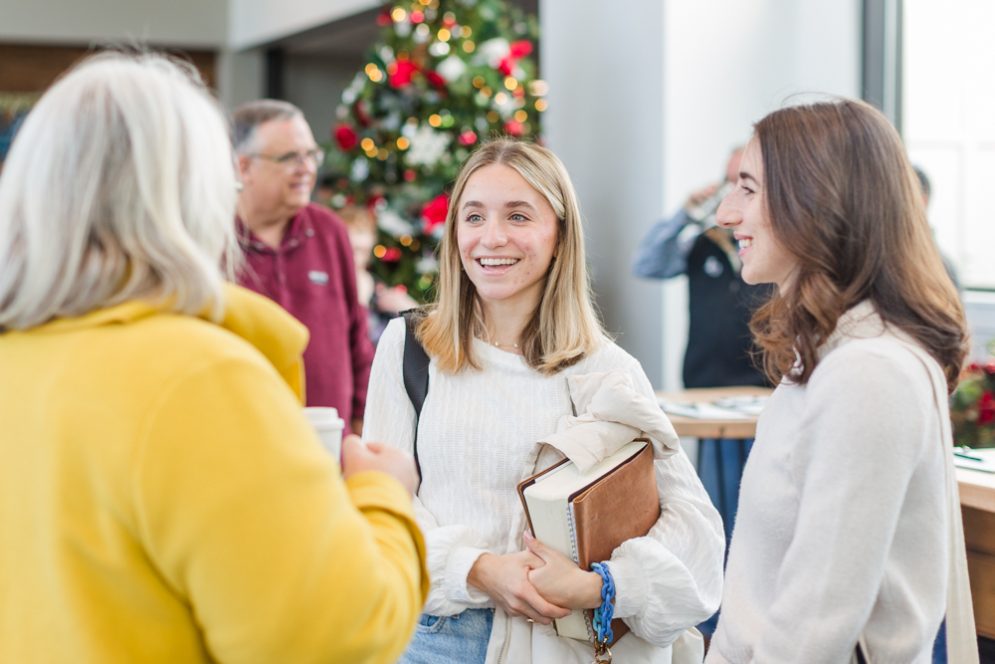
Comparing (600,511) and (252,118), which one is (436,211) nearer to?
(252,118)

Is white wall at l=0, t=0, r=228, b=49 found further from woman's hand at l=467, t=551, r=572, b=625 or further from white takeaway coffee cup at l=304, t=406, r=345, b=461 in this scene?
white takeaway coffee cup at l=304, t=406, r=345, b=461

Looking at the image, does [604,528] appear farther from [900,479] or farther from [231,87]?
[231,87]

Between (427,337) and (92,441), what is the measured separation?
0.98 metres

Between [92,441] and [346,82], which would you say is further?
[346,82]

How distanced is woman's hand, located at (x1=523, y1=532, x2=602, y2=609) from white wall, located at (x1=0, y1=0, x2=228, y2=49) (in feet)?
25.3

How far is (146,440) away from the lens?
98 cm

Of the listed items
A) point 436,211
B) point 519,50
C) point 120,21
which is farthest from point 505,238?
point 120,21

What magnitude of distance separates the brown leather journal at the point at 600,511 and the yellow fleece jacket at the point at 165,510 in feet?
1.95

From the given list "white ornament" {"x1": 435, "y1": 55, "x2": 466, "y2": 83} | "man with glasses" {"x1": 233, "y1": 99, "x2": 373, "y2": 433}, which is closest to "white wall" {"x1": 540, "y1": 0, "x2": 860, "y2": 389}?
"white ornament" {"x1": 435, "y1": 55, "x2": 466, "y2": 83}

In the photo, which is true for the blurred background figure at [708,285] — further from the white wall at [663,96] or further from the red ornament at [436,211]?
the red ornament at [436,211]

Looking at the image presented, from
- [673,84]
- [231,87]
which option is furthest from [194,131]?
[231,87]

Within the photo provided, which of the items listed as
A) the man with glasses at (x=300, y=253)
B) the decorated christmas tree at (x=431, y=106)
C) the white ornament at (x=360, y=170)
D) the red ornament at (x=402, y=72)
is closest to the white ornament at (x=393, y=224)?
the decorated christmas tree at (x=431, y=106)

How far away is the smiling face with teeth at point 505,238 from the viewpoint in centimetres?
192

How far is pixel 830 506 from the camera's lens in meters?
1.27
